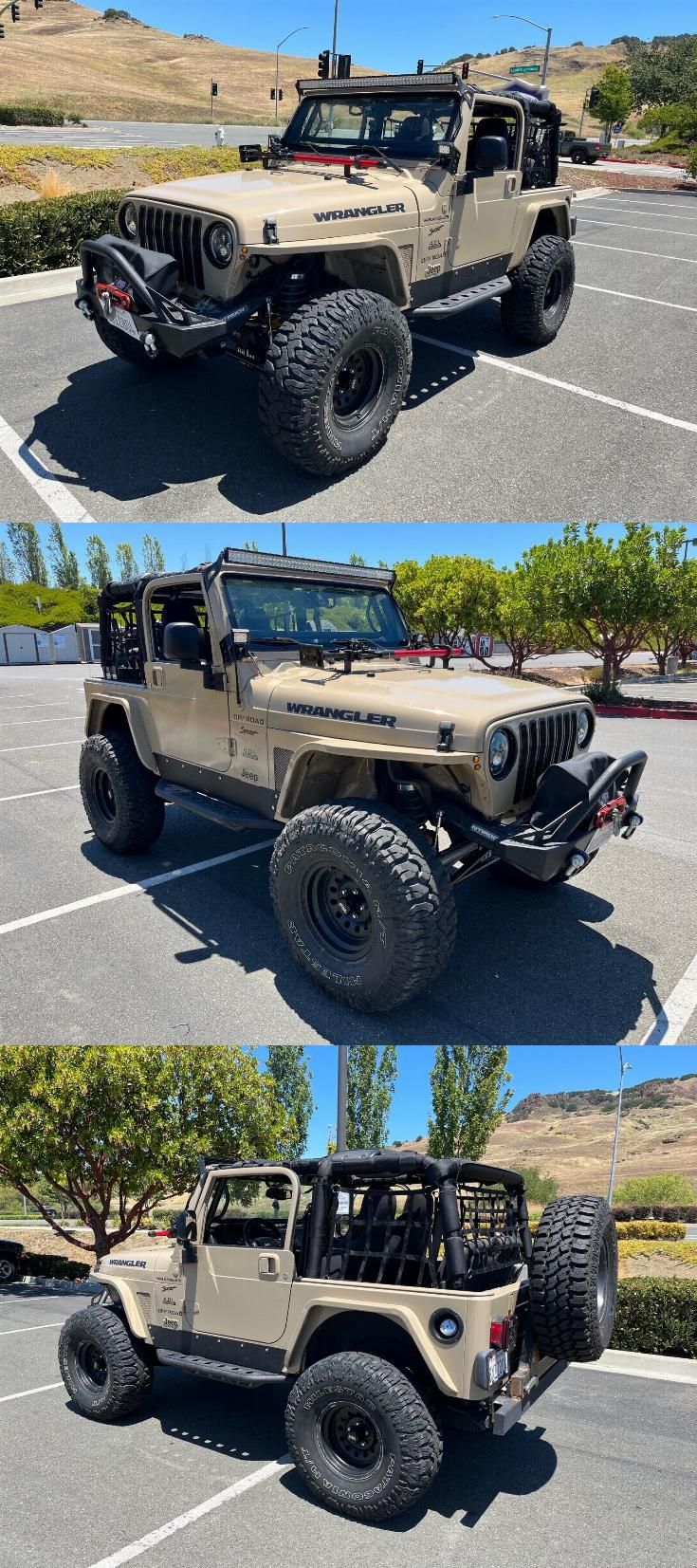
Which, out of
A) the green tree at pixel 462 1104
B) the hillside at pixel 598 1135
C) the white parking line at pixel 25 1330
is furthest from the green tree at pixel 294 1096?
the hillside at pixel 598 1135

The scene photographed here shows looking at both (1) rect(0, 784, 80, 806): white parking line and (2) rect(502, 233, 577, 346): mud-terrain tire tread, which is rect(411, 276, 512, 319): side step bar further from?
(1) rect(0, 784, 80, 806): white parking line

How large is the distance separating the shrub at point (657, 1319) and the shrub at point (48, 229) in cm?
1380

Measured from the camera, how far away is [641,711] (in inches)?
745

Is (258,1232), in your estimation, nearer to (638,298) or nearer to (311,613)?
(311,613)

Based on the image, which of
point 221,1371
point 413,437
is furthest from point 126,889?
point 413,437

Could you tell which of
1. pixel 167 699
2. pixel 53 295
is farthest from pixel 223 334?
pixel 53 295

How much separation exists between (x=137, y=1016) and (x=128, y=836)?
209 cm

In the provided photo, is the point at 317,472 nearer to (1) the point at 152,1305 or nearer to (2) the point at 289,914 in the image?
(2) the point at 289,914

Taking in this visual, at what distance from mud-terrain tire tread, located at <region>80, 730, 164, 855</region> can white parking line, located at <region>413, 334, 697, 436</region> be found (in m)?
5.03

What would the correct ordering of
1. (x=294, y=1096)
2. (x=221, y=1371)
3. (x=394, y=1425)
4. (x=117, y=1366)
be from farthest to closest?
(x=294, y=1096) < (x=117, y=1366) < (x=221, y=1371) < (x=394, y=1425)

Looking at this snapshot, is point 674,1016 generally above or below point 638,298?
below

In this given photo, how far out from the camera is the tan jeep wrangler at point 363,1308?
3.95m

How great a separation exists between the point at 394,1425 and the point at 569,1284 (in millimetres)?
1044

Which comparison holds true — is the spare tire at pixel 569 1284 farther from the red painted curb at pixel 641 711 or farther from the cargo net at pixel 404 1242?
the red painted curb at pixel 641 711
